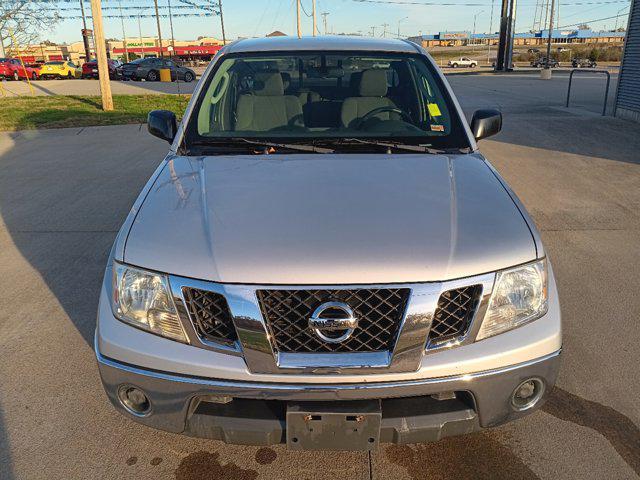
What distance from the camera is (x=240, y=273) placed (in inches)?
79.0

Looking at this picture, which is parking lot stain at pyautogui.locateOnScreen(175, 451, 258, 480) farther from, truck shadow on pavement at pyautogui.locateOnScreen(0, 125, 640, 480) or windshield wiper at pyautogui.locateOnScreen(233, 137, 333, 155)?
windshield wiper at pyautogui.locateOnScreen(233, 137, 333, 155)

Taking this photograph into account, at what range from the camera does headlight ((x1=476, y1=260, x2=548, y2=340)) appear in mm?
2104

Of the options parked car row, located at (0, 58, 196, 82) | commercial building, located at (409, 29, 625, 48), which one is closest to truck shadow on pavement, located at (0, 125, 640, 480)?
parked car row, located at (0, 58, 196, 82)

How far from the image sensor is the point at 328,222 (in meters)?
2.27

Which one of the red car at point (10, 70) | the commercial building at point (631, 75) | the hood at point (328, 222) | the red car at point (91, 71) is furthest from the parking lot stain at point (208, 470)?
the red car at point (10, 70)

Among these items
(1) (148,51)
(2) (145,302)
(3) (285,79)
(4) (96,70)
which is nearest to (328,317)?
(2) (145,302)

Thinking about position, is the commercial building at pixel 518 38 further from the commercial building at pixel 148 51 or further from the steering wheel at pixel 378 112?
the steering wheel at pixel 378 112

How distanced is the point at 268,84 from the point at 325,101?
0.47 meters

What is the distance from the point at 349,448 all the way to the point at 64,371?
6.38 ft

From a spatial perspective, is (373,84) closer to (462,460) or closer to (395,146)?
(395,146)

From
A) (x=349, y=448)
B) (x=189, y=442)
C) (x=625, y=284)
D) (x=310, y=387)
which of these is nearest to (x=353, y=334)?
(x=310, y=387)

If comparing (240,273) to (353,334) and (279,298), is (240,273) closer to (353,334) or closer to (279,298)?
(279,298)

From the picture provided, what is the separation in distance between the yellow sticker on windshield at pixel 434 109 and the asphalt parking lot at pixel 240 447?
1.62 meters

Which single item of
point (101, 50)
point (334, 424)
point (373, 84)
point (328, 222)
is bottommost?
point (334, 424)
